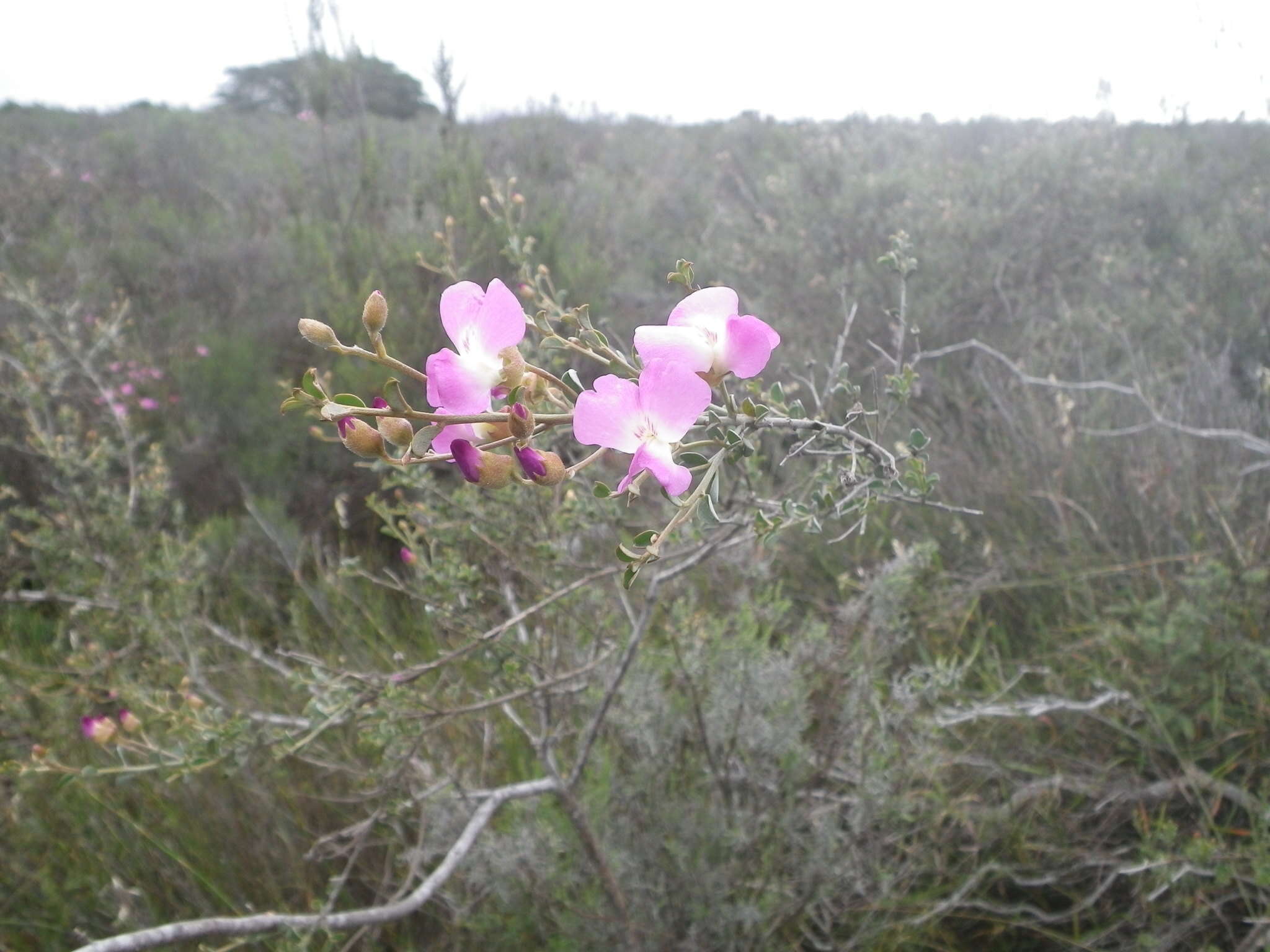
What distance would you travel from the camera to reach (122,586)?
2.25m

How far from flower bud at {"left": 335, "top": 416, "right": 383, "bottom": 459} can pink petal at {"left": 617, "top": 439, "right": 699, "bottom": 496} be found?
0.14m

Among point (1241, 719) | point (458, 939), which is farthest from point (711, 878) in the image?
point (1241, 719)

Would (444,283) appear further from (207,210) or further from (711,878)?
(207,210)

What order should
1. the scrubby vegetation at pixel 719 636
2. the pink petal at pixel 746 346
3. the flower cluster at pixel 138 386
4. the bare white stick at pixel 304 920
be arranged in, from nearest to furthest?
the pink petal at pixel 746 346
the bare white stick at pixel 304 920
the scrubby vegetation at pixel 719 636
the flower cluster at pixel 138 386

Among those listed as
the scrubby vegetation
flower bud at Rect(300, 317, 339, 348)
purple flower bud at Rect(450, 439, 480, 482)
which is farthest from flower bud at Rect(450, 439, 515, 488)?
the scrubby vegetation

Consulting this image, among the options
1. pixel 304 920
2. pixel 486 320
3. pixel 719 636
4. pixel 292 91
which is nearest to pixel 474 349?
→ pixel 486 320

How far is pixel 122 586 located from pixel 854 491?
2.24m

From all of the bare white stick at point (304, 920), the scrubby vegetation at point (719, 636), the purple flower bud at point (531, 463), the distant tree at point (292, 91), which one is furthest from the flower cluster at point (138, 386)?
the distant tree at point (292, 91)

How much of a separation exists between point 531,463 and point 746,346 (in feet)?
0.58

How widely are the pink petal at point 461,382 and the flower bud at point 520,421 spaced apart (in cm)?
4

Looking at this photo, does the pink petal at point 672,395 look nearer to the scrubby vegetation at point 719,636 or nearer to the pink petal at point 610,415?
the pink petal at point 610,415

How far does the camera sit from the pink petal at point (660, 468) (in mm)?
485

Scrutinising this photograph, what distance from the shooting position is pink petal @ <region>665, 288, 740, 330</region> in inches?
22.0

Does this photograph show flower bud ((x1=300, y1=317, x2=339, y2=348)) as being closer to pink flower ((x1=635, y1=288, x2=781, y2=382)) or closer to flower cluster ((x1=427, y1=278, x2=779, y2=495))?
flower cluster ((x1=427, y1=278, x2=779, y2=495))
